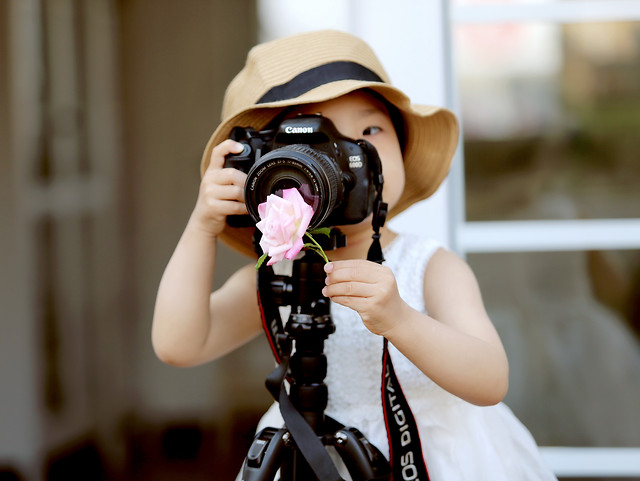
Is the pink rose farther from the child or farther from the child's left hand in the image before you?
the child

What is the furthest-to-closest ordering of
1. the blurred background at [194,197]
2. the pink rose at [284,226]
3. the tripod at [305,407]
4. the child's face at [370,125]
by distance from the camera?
the blurred background at [194,197], the child's face at [370,125], the tripod at [305,407], the pink rose at [284,226]

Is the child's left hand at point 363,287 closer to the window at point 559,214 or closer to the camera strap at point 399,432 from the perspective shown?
the camera strap at point 399,432

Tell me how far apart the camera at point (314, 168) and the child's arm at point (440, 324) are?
83 mm

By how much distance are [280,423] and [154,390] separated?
1.13 metres

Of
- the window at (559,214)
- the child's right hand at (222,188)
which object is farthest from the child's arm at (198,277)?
the window at (559,214)

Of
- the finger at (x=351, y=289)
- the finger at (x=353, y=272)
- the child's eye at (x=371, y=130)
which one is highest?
the child's eye at (x=371, y=130)

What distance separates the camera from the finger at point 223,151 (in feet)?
2.75

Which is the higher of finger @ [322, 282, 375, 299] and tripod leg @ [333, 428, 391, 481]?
finger @ [322, 282, 375, 299]

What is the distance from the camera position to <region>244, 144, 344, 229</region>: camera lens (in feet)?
2.28

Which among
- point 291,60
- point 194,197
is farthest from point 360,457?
point 194,197

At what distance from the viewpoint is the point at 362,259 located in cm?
89

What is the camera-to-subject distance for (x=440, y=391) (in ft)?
3.13

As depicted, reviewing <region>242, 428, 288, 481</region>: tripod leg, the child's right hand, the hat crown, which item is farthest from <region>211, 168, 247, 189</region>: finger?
<region>242, 428, 288, 481</region>: tripod leg

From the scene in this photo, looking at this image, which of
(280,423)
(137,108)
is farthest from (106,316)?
(280,423)
